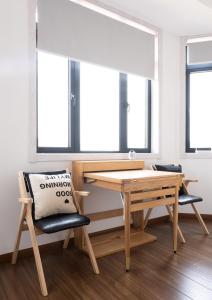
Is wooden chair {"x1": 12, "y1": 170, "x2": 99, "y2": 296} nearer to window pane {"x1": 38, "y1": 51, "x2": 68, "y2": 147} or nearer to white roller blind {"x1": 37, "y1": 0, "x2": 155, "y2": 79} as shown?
window pane {"x1": 38, "y1": 51, "x2": 68, "y2": 147}

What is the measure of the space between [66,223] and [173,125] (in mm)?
2344

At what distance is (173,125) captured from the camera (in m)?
3.51

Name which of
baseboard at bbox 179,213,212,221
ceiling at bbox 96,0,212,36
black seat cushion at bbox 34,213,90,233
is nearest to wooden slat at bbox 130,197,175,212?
black seat cushion at bbox 34,213,90,233

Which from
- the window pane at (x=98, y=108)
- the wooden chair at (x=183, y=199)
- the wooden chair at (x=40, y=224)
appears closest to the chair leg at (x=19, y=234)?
the wooden chair at (x=40, y=224)

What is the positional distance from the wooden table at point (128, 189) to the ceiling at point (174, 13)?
6.17 ft

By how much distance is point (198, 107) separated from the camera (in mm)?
3594

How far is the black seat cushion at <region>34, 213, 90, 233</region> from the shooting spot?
1.74m

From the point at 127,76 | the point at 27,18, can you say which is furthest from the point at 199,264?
the point at 27,18

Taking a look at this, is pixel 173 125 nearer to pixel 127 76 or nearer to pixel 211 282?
pixel 127 76

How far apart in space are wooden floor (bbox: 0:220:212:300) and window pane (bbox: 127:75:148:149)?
1.44 metres

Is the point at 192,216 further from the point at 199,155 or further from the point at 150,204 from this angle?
the point at 150,204

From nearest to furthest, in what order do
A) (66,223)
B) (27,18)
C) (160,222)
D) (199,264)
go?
(66,223), (199,264), (27,18), (160,222)

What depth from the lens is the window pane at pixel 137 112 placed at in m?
3.23

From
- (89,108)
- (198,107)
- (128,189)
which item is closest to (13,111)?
(89,108)
